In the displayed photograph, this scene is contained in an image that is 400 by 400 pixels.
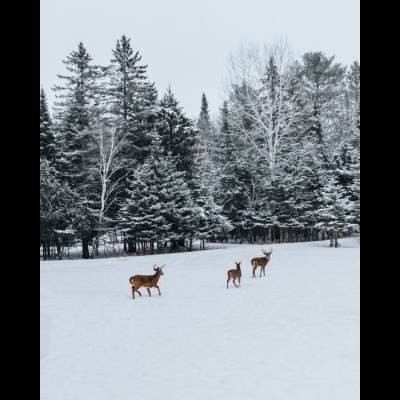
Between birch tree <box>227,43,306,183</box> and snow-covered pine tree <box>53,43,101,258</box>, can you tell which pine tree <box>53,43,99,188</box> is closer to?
snow-covered pine tree <box>53,43,101,258</box>

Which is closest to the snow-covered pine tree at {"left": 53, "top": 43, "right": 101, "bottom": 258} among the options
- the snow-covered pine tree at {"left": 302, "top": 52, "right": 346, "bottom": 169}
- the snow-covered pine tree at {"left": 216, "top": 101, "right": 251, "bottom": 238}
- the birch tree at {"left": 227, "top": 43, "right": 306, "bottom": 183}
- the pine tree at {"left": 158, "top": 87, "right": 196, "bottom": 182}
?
the pine tree at {"left": 158, "top": 87, "right": 196, "bottom": 182}

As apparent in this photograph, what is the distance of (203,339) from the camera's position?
21.2ft

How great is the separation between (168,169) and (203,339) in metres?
17.0

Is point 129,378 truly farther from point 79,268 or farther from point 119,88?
point 119,88

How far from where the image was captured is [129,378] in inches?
196

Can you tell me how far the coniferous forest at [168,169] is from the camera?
71.1 ft

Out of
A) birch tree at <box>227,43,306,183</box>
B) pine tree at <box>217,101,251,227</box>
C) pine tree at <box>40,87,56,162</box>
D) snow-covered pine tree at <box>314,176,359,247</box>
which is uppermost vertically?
birch tree at <box>227,43,306,183</box>

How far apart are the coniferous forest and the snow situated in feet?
30.4

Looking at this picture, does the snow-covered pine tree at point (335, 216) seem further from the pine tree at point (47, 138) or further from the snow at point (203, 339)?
the pine tree at point (47, 138)

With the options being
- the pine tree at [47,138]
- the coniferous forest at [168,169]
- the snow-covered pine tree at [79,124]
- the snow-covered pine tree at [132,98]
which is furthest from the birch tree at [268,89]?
the pine tree at [47,138]

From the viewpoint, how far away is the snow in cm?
465

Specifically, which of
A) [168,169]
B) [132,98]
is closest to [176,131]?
[132,98]
